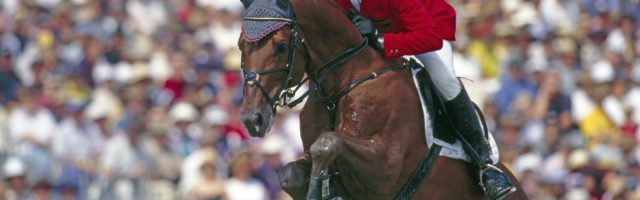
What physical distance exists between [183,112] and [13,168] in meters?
1.93

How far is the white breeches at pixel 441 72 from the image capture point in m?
9.20

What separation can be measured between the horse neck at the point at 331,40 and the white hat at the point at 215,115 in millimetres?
7233

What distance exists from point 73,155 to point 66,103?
0.90 meters

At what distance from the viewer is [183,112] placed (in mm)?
16297

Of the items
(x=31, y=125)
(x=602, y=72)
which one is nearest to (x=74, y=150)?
(x=31, y=125)

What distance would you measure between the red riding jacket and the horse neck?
18cm

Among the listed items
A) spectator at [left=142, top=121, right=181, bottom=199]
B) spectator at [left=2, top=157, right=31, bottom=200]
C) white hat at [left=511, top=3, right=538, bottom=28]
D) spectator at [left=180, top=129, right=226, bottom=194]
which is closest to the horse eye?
spectator at [left=180, top=129, right=226, bottom=194]

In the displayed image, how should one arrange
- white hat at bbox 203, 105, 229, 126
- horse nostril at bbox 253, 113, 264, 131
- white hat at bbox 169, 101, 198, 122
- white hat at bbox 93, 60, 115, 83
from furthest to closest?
white hat at bbox 93, 60, 115, 83 → white hat at bbox 169, 101, 198, 122 → white hat at bbox 203, 105, 229, 126 → horse nostril at bbox 253, 113, 264, 131

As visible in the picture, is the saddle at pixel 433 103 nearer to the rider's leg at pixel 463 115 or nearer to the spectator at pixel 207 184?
the rider's leg at pixel 463 115

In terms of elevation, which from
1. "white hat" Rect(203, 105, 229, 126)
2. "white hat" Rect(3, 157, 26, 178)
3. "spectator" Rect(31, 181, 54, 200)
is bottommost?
"spectator" Rect(31, 181, 54, 200)

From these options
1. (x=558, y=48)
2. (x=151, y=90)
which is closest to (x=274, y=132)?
(x=151, y=90)

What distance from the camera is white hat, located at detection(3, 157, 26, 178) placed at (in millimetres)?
15531

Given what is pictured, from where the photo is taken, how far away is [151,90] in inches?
671

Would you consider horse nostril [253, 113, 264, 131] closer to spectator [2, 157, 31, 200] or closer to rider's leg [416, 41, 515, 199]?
rider's leg [416, 41, 515, 199]
